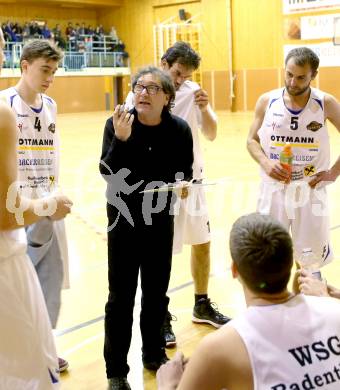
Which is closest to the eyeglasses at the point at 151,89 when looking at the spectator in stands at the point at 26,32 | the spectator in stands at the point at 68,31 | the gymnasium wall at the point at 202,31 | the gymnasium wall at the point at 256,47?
the gymnasium wall at the point at 256,47

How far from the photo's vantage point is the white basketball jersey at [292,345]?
5.63 feet

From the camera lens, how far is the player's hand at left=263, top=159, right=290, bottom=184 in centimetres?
425

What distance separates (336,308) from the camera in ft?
6.10

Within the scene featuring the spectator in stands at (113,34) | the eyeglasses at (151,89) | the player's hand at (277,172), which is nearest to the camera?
the eyeglasses at (151,89)

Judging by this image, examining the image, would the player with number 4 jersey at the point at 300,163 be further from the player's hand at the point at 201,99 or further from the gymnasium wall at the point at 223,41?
the gymnasium wall at the point at 223,41

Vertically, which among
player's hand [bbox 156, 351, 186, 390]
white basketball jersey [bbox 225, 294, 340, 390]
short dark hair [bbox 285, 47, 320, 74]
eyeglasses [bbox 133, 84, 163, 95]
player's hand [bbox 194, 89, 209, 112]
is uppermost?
short dark hair [bbox 285, 47, 320, 74]

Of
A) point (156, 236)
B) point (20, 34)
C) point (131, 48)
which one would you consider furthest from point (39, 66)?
point (131, 48)

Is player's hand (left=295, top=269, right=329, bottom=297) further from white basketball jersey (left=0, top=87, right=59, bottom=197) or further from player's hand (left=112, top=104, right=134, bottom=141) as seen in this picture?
white basketball jersey (left=0, top=87, right=59, bottom=197)

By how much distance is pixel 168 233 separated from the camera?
362cm

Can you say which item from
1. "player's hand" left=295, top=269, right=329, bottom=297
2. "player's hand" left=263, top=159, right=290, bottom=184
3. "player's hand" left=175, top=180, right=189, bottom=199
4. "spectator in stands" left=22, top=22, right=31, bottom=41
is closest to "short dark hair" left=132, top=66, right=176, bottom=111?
"player's hand" left=175, top=180, right=189, bottom=199

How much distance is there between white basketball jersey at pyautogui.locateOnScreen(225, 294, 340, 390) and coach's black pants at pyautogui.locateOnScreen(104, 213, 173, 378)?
5.71 feet

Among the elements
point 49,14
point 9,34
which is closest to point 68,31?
point 49,14

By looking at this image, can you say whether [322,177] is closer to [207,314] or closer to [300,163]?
[300,163]

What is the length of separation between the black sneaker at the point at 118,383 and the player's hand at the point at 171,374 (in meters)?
1.67
